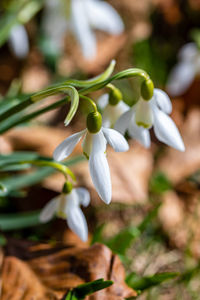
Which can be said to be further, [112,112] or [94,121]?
[112,112]

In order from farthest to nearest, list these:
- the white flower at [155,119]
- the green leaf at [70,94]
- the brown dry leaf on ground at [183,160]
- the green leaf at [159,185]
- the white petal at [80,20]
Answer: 1. the brown dry leaf on ground at [183,160]
2. the green leaf at [159,185]
3. the white petal at [80,20]
4. the white flower at [155,119]
5. the green leaf at [70,94]

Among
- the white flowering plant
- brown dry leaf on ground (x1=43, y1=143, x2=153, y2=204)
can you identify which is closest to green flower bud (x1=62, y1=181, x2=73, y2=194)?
the white flowering plant

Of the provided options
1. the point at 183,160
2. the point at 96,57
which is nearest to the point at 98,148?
the point at 183,160

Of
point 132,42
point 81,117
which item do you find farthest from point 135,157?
point 132,42

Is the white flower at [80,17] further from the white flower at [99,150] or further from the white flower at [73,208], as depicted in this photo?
the white flower at [99,150]

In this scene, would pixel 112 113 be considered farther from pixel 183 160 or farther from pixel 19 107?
pixel 183 160

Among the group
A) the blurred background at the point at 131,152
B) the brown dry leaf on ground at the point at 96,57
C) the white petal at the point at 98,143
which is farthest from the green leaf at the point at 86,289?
the brown dry leaf on ground at the point at 96,57
